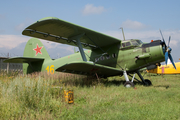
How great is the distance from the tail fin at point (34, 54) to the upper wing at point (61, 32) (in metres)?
4.21

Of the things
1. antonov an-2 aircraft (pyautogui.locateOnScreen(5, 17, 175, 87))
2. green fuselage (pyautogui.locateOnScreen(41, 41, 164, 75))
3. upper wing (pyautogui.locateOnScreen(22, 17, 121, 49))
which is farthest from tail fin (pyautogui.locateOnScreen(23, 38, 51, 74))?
green fuselage (pyautogui.locateOnScreen(41, 41, 164, 75))

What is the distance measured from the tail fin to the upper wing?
421cm

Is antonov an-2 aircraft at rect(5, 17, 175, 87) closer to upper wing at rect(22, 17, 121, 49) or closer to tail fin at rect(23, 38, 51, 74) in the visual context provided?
upper wing at rect(22, 17, 121, 49)

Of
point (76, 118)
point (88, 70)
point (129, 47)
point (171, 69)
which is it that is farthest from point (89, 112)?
point (171, 69)

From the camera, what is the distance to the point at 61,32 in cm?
842

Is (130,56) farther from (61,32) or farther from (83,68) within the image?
(61,32)

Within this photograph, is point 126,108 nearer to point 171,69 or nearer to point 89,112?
point 89,112

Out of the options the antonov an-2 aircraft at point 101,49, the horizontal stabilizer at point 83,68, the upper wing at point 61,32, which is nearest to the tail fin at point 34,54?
the antonov an-2 aircraft at point 101,49

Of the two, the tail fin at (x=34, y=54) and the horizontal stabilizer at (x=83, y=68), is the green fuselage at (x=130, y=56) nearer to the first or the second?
the horizontal stabilizer at (x=83, y=68)

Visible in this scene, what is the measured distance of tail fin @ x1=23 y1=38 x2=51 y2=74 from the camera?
13152mm

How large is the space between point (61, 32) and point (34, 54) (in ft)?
20.9

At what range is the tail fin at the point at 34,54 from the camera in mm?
13152

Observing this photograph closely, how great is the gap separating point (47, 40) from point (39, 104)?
6090mm

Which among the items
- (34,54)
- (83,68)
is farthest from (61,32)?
(34,54)
